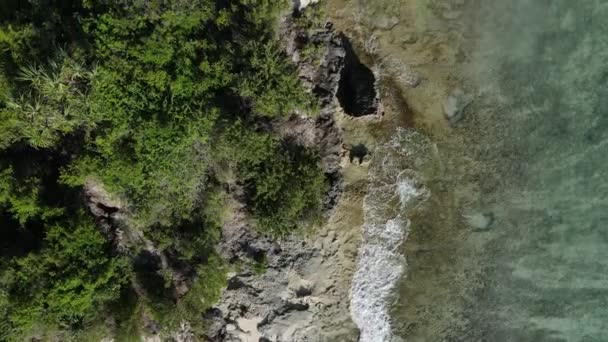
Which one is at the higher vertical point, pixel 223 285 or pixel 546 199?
pixel 546 199

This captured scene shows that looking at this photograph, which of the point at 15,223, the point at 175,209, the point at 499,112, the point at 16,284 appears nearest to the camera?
the point at 16,284

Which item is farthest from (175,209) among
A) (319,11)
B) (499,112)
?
(499,112)

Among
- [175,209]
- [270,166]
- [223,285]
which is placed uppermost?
[270,166]

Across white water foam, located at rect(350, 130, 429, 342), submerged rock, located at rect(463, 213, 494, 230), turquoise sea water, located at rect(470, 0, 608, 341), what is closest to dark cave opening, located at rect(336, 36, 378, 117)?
white water foam, located at rect(350, 130, 429, 342)

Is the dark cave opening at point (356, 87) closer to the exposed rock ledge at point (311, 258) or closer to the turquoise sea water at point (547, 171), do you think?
the exposed rock ledge at point (311, 258)

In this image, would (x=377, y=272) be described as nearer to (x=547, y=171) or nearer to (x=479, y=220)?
(x=479, y=220)

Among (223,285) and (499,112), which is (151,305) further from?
(499,112)

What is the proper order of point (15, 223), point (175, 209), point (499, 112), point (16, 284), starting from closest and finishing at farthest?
1. point (16, 284)
2. point (15, 223)
3. point (175, 209)
4. point (499, 112)
